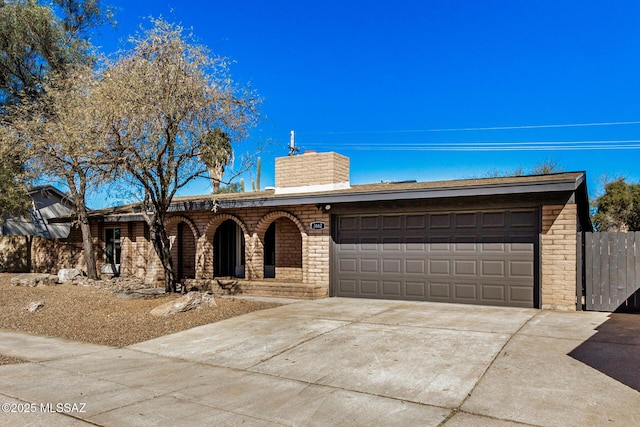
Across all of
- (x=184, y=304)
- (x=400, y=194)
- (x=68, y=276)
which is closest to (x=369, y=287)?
(x=400, y=194)

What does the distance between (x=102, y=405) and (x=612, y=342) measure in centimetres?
679

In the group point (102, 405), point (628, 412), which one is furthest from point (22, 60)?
point (628, 412)

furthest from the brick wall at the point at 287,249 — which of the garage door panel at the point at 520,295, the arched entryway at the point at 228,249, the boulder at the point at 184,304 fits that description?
the garage door panel at the point at 520,295

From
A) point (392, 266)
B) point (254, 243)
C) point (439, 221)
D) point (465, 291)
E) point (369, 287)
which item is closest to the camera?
point (465, 291)

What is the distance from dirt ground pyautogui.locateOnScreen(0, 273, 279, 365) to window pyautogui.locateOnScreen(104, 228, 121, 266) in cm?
623

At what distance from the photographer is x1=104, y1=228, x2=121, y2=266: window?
1898 cm

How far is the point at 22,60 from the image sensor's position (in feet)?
56.8

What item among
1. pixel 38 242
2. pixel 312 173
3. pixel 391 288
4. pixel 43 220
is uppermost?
pixel 312 173

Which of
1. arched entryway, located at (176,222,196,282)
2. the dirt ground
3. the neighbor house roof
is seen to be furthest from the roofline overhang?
the neighbor house roof

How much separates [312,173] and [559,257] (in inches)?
286

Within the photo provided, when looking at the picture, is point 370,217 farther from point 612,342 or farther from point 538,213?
point 612,342

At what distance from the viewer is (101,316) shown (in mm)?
9836

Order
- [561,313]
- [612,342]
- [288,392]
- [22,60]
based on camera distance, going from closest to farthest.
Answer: [288,392], [612,342], [561,313], [22,60]

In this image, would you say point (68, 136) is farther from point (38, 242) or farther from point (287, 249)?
point (38, 242)
